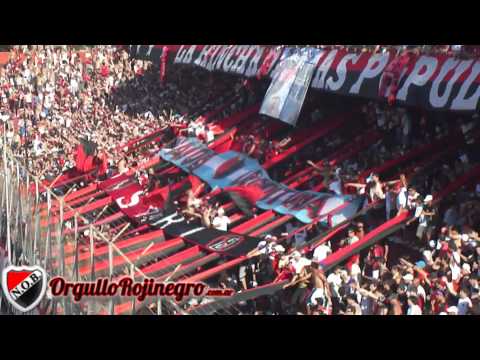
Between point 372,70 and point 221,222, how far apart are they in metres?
1.65

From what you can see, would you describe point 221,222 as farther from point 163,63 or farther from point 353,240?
point 163,63

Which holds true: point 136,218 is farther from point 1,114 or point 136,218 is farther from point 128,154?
point 1,114

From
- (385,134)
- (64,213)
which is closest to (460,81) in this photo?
(385,134)

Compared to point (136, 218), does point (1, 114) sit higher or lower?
higher

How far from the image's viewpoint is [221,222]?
7.63 metres

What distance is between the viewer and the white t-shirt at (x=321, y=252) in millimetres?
7410

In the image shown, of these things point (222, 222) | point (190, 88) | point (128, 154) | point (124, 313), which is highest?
point (190, 88)

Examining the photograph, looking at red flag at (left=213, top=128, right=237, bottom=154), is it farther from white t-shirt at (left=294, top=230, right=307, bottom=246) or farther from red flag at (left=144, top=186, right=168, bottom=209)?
white t-shirt at (left=294, top=230, right=307, bottom=246)

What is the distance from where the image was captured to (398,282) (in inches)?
285

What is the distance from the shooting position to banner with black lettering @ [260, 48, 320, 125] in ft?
25.1

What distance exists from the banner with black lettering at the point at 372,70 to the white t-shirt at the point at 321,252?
47.7 inches

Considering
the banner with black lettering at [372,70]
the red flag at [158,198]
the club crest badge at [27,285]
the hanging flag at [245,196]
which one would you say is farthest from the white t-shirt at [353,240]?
the club crest badge at [27,285]

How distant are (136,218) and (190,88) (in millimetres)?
1131

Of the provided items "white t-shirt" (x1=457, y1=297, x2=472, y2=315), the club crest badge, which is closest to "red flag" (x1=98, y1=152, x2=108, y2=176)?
the club crest badge
